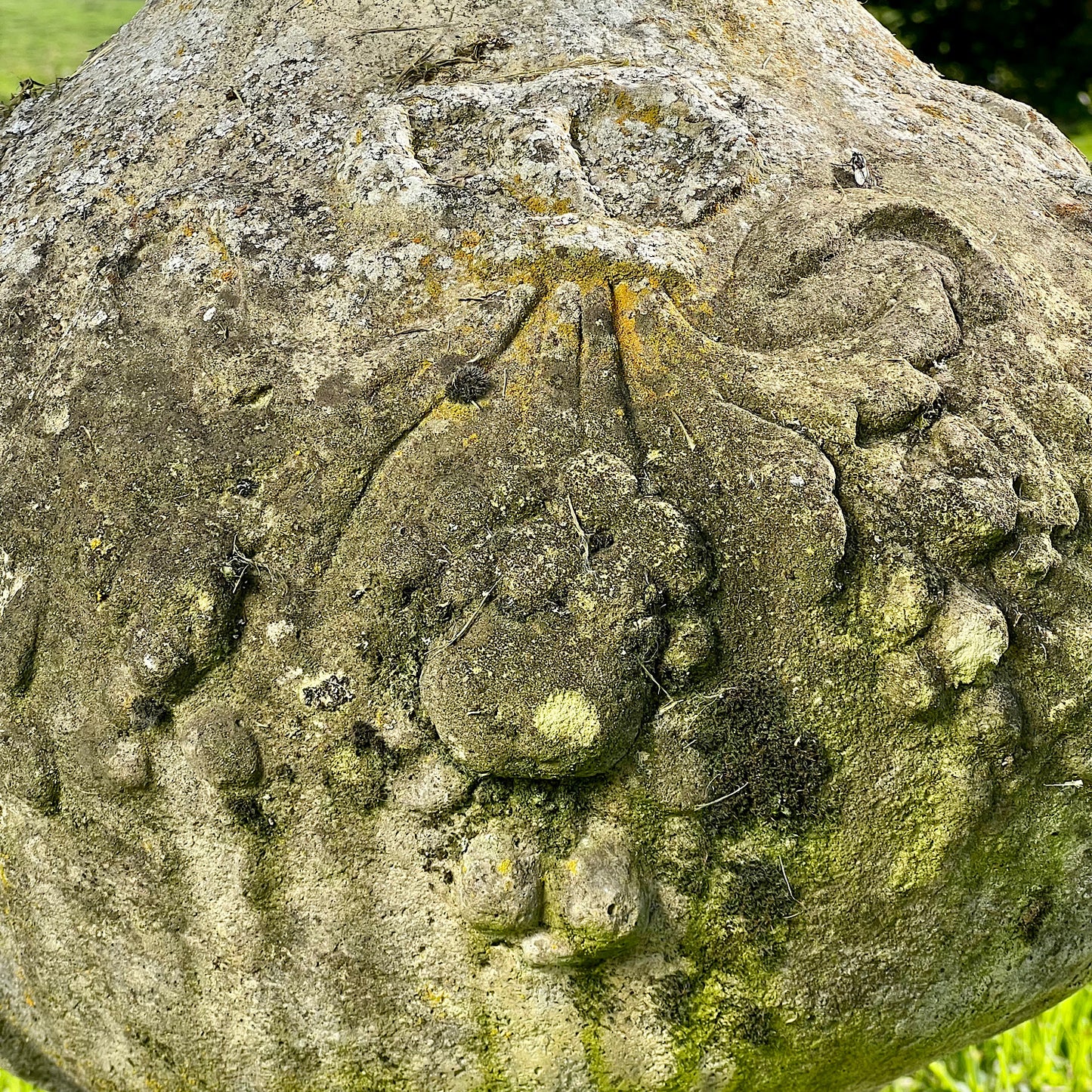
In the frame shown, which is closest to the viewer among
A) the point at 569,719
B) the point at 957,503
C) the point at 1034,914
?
the point at 569,719

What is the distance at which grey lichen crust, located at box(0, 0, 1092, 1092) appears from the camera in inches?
58.8

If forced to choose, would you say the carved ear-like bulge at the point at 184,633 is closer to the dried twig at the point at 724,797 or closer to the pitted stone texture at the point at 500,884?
the pitted stone texture at the point at 500,884

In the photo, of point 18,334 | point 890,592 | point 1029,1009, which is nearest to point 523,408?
point 890,592

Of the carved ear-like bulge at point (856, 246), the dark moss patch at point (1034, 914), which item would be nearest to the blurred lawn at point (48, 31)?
the carved ear-like bulge at point (856, 246)

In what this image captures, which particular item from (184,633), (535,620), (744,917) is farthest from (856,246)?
(184,633)

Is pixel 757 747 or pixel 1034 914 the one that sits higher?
pixel 757 747

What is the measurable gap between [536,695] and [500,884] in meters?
0.23

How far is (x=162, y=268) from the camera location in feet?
5.77

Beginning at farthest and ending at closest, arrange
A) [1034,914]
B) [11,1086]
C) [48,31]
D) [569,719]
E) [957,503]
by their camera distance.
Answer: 1. [48,31]
2. [11,1086]
3. [1034,914]
4. [957,503]
5. [569,719]

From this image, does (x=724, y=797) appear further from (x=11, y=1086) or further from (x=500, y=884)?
(x=11, y=1086)

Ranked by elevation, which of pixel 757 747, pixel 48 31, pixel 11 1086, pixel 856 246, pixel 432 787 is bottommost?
pixel 11 1086

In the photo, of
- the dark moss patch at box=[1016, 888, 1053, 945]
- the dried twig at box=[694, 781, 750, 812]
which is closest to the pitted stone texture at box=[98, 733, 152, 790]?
the dried twig at box=[694, 781, 750, 812]

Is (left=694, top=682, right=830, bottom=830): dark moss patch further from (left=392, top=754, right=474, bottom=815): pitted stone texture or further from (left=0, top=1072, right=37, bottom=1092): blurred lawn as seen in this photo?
(left=0, top=1072, right=37, bottom=1092): blurred lawn

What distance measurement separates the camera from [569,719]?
4.70ft
